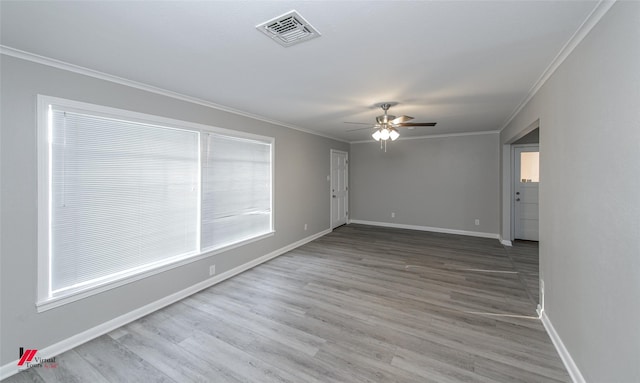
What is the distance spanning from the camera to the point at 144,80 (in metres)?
2.55

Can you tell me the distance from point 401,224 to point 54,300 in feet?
21.3

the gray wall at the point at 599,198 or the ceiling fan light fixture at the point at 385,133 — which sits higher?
the ceiling fan light fixture at the point at 385,133

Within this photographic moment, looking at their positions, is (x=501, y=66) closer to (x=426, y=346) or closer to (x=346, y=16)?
(x=346, y=16)

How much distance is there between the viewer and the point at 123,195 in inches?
101

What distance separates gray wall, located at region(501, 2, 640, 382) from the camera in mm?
1241

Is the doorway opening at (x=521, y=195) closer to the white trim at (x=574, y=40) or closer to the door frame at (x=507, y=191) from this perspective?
the door frame at (x=507, y=191)

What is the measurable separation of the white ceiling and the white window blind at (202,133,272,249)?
0.83 meters

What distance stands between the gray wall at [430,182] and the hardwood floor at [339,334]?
2.24m

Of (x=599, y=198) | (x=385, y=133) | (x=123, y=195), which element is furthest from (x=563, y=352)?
(x=123, y=195)

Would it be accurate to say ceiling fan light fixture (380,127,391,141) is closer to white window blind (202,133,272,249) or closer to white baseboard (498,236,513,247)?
white window blind (202,133,272,249)

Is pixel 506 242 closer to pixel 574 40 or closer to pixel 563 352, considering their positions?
pixel 563 352

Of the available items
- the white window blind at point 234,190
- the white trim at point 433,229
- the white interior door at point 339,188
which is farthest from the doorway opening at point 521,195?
the white window blind at point 234,190

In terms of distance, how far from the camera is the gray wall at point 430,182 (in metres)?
5.77

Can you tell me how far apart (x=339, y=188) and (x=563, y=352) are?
5.30m
